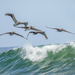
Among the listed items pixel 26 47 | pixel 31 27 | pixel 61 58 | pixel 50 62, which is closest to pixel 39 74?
pixel 50 62

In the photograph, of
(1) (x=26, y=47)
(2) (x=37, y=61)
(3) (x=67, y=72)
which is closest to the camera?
(3) (x=67, y=72)

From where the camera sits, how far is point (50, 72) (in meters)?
16.3

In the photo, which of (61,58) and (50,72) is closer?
(50,72)

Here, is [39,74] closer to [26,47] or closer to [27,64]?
[27,64]

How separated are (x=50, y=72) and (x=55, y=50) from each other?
8.23 meters

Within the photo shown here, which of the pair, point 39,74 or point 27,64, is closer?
point 39,74

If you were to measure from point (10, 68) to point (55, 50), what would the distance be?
5.77 meters

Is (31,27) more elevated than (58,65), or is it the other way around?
(31,27)

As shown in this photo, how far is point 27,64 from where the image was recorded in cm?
2089

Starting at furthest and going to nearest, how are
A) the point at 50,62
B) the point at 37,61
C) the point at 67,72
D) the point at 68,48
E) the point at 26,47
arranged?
the point at 26,47, the point at 68,48, the point at 37,61, the point at 50,62, the point at 67,72

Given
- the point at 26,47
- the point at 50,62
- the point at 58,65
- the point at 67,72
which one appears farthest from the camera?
the point at 26,47

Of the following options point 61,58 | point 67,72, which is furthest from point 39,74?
point 61,58

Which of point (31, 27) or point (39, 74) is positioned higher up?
point (31, 27)

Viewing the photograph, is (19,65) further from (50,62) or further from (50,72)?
(50,72)
